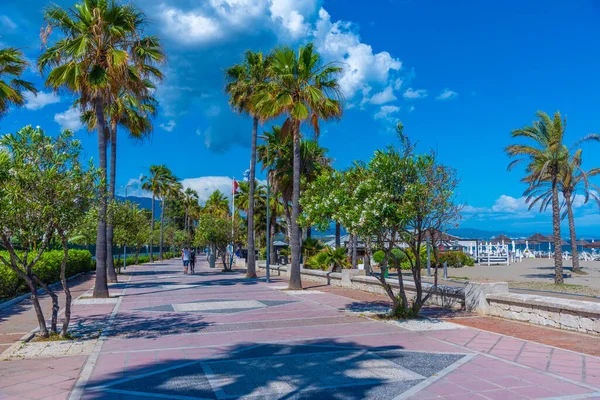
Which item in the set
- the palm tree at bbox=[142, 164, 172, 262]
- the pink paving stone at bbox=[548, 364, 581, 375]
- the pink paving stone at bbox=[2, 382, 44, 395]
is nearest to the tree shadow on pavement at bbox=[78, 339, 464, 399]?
the pink paving stone at bbox=[2, 382, 44, 395]

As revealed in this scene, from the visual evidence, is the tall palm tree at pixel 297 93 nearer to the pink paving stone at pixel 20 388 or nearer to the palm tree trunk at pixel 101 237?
the palm tree trunk at pixel 101 237

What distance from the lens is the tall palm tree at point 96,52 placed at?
14.8m

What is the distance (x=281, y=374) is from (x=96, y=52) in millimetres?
A: 12544

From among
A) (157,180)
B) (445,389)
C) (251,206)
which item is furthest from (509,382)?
(157,180)

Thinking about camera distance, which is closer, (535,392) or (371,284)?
(535,392)

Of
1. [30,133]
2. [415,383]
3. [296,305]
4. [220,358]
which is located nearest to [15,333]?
[30,133]

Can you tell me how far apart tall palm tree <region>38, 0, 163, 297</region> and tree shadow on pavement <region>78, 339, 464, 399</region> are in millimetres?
8287

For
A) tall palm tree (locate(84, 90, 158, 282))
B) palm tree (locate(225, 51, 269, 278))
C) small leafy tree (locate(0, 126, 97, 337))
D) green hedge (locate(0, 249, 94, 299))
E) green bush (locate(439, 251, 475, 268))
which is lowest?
green bush (locate(439, 251, 475, 268))

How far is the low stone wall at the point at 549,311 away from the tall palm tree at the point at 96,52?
10.8m

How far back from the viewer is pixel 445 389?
5922 mm

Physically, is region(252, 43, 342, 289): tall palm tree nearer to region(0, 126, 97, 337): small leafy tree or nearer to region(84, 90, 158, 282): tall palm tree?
region(84, 90, 158, 282): tall palm tree

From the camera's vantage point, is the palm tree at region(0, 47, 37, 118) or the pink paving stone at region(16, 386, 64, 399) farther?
the palm tree at region(0, 47, 37, 118)

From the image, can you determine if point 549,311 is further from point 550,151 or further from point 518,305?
point 550,151

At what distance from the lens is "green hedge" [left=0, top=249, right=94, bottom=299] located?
1541 centimetres
